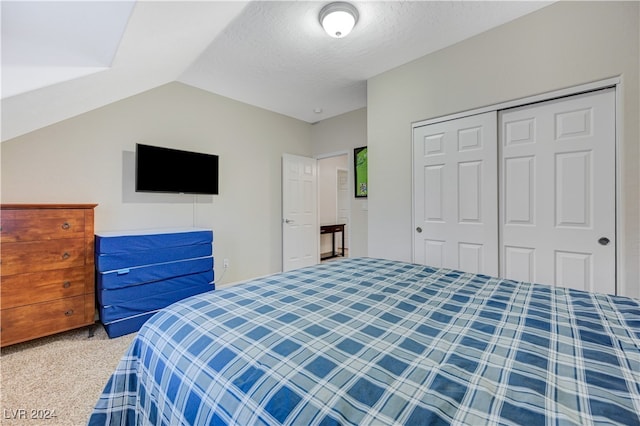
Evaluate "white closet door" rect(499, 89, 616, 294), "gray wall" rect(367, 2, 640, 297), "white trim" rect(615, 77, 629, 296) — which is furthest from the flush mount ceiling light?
"white trim" rect(615, 77, 629, 296)

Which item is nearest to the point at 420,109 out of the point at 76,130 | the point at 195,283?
the point at 195,283

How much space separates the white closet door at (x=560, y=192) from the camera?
1.93 metres

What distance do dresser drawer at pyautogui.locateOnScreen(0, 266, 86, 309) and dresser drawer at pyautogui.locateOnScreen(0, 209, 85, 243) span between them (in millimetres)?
290

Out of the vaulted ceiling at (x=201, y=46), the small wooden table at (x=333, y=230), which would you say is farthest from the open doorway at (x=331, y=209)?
the vaulted ceiling at (x=201, y=46)

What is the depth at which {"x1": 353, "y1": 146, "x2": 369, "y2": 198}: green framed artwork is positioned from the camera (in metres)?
4.05

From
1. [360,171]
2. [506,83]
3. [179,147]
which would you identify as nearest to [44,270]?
[179,147]

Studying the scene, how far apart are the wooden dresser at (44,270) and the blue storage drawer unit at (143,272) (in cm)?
12

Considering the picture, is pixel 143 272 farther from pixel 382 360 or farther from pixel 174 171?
pixel 382 360

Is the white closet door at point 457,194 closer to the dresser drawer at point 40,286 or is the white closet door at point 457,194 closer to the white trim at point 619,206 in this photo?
the white trim at point 619,206

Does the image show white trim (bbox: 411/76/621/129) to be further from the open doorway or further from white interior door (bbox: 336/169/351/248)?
white interior door (bbox: 336/169/351/248)

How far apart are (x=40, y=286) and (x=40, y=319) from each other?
0.26 m

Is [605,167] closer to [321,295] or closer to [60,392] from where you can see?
[321,295]

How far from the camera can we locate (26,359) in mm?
2014

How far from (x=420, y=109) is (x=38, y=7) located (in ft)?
9.11
